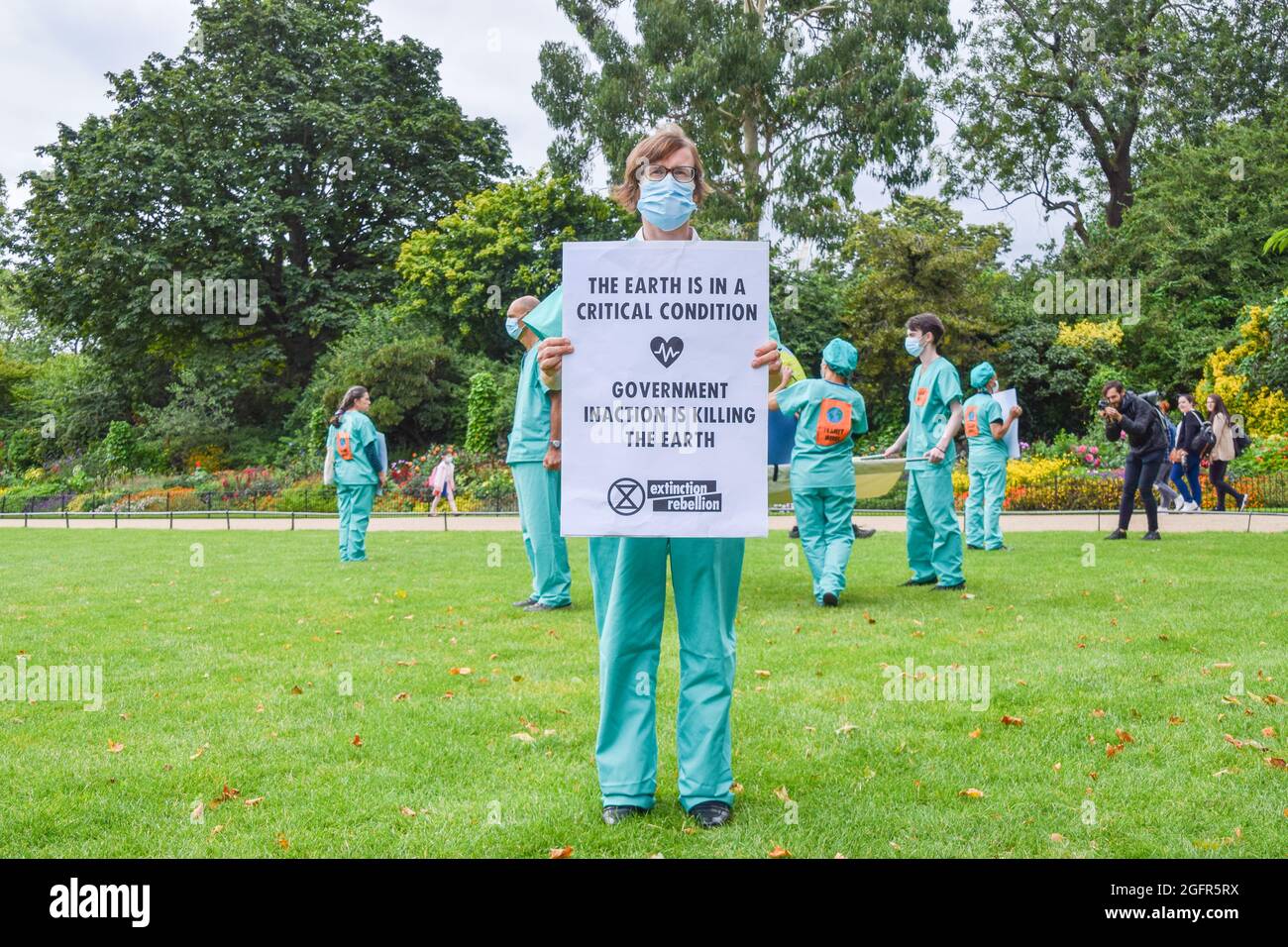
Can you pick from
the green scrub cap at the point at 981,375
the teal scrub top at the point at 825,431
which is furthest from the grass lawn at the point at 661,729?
the green scrub cap at the point at 981,375

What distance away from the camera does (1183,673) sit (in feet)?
19.1

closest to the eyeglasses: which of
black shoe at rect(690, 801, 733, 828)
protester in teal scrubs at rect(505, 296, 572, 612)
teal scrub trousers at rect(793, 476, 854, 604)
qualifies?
black shoe at rect(690, 801, 733, 828)

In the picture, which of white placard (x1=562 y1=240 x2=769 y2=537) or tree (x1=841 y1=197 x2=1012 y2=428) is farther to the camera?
tree (x1=841 y1=197 x2=1012 y2=428)

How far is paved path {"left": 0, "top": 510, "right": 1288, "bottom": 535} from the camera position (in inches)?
623

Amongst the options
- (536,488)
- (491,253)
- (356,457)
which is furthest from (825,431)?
(491,253)

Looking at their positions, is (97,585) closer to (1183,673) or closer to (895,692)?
(895,692)

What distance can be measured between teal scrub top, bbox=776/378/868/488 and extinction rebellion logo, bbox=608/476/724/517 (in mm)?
4958

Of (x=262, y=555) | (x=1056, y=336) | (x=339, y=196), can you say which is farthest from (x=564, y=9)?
(x=262, y=555)

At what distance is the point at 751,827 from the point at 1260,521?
1532 cm

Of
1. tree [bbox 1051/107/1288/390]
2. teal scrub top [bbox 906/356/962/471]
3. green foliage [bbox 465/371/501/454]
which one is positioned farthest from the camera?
tree [bbox 1051/107/1288/390]

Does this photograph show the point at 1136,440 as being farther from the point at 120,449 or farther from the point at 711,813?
the point at 120,449
